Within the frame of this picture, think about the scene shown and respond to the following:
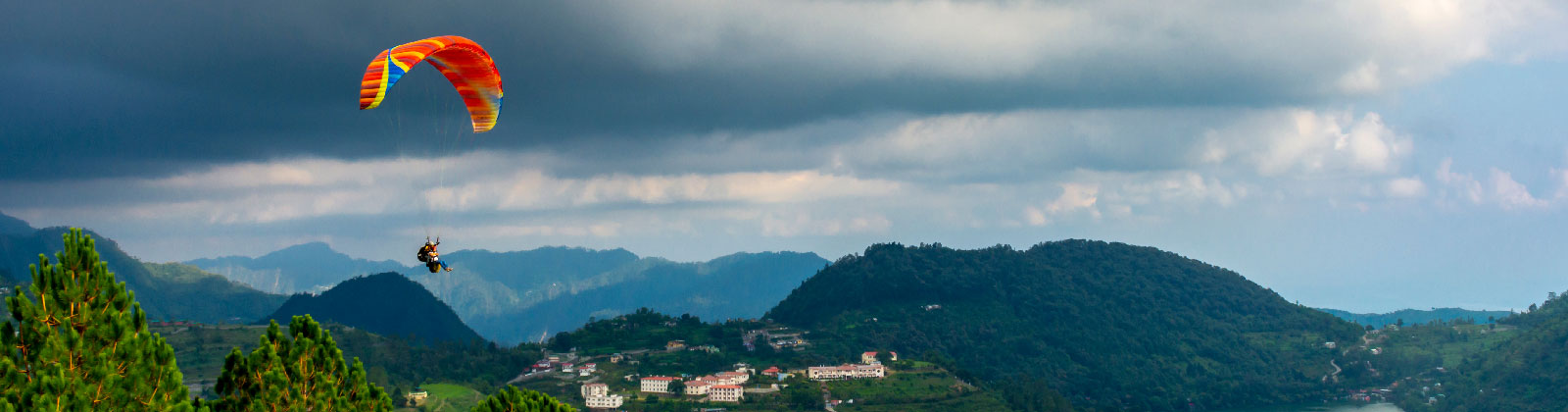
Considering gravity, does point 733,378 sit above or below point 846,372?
below

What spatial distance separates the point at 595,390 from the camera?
125438 mm

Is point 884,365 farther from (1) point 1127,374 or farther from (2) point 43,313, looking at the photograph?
(2) point 43,313

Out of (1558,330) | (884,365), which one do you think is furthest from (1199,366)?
(884,365)

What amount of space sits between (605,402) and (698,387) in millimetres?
11830

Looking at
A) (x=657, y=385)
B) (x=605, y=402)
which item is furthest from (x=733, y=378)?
(x=605, y=402)

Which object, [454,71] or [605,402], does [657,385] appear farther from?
[454,71]

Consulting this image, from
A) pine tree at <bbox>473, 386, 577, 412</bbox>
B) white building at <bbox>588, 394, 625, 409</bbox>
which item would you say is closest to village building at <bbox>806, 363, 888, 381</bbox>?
white building at <bbox>588, 394, 625, 409</bbox>

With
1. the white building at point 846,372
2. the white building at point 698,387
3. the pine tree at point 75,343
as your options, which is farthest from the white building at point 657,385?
the pine tree at point 75,343

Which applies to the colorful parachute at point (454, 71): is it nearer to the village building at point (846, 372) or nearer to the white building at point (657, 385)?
the white building at point (657, 385)

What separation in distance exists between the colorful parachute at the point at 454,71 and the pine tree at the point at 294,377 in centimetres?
628

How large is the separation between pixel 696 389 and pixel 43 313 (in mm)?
109693

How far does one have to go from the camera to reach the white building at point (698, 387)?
132 metres

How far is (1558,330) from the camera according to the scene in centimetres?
15338

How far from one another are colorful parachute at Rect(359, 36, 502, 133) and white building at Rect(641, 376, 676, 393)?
9696 cm
